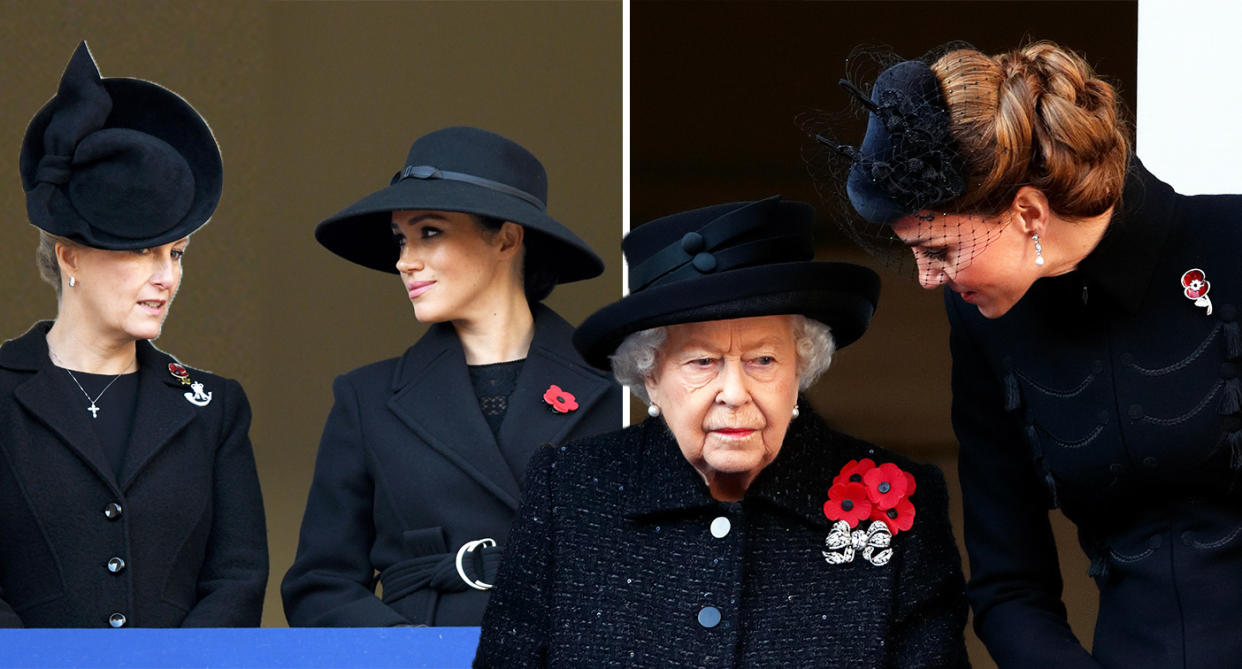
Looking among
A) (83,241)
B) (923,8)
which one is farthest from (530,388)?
(923,8)

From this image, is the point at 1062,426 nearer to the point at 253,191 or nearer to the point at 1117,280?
the point at 1117,280

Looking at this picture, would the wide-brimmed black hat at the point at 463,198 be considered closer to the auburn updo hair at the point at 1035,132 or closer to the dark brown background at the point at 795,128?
the dark brown background at the point at 795,128

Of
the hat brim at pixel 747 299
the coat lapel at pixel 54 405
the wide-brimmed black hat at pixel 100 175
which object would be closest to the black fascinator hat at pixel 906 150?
the hat brim at pixel 747 299

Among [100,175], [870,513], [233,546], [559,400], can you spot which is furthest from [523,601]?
[100,175]

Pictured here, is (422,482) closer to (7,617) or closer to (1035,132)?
(7,617)

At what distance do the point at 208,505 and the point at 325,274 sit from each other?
1335mm

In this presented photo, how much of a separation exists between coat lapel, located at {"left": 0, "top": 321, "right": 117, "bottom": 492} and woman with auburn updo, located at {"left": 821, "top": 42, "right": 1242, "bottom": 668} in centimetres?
193

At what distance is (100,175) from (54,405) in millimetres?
545

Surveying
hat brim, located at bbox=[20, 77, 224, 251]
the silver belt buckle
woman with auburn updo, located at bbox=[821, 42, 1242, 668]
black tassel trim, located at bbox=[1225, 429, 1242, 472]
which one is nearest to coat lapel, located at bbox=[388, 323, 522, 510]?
the silver belt buckle

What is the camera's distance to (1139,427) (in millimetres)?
2432

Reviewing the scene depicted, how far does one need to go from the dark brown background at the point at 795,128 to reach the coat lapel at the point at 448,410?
3.78 ft

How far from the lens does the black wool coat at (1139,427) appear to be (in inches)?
94.5

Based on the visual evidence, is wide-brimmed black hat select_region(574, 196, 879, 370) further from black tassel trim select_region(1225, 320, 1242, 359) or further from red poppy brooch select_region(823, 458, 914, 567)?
black tassel trim select_region(1225, 320, 1242, 359)

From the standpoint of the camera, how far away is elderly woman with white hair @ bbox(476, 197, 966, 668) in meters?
2.51
